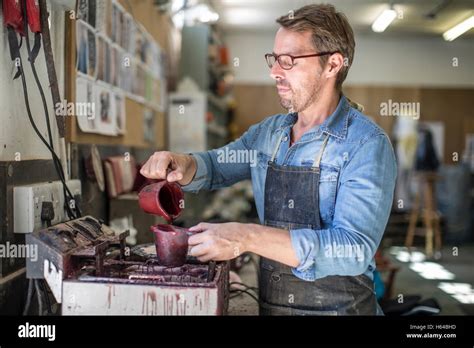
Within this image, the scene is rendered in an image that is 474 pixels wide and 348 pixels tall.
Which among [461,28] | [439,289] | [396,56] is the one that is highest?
[396,56]

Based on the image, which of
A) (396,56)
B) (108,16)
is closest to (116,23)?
(108,16)

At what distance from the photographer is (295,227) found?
4.39 feet

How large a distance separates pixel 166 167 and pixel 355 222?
19.0 inches

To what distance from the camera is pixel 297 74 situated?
134 centimetres

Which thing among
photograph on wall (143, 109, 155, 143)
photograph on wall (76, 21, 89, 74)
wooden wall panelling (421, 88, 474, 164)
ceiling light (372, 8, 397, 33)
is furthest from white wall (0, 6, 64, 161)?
wooden wall panelling (421, 88, 474, 164)

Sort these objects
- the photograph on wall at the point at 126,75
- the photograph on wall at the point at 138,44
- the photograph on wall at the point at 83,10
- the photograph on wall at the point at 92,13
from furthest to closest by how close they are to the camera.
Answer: the photograph on wall at the point at 138,44, the photograph on wall at the point at 126,75, the photograph on wall at the point at 92,13, the photograph on wall at the point at 83,10

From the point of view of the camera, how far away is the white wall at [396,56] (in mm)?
1792

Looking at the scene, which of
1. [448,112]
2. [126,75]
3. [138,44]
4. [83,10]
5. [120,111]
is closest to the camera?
[83,10]

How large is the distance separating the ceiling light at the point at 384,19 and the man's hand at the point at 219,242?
88cm

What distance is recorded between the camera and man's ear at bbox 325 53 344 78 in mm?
1350

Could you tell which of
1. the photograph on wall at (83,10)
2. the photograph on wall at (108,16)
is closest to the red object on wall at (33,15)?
the photograph on wall at (83,10)

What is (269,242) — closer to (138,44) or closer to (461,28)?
(461,28)

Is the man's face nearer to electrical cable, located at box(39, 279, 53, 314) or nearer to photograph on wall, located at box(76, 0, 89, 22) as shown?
photograph on wall, located at box(76, 0, 89, 22)

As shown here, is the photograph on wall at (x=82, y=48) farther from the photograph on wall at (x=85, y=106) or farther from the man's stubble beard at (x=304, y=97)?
the man's stubble beard at (x=304, y=97)
